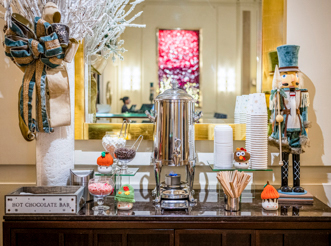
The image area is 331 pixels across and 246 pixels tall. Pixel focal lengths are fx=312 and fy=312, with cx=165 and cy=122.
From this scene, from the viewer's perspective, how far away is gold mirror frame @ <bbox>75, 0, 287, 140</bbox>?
1.87m

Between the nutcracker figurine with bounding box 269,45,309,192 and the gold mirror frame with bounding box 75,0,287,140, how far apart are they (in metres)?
0.24

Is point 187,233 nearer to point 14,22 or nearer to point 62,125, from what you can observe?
point 62,125

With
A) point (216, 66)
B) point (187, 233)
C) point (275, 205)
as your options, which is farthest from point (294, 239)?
point (216, 66)

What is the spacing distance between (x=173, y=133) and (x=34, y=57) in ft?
2.45

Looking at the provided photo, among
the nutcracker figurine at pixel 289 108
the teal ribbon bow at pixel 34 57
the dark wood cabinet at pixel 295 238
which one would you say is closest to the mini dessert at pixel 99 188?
the teal ribbon bow at pixel 34 57

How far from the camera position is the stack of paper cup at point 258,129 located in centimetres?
162

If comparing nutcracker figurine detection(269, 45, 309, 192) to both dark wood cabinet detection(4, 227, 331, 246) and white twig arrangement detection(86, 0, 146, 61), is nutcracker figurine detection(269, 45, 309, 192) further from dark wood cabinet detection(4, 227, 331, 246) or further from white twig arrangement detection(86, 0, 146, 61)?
white twig arrangement detection(86, 0, 146, 61)

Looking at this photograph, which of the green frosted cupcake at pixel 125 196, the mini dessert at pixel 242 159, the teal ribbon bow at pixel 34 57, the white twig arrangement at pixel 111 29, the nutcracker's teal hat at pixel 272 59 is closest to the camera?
A: the teal ribbon bow at pixel 34 57

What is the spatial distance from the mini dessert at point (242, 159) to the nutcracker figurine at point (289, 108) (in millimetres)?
175

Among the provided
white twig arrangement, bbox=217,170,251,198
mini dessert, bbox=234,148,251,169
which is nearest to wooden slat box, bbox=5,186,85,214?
white twig arrangement, bbox=217,170,251,198

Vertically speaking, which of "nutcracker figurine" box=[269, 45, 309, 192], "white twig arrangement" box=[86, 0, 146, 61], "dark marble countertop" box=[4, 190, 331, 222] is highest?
"white twig arrangement" box=[86, 0, 146, 61]

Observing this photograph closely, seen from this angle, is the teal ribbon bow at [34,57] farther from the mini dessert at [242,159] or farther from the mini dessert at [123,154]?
the mini dessert at [242,159]

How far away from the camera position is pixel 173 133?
61.5 inches

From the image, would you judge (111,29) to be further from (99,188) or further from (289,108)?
(289,108)
